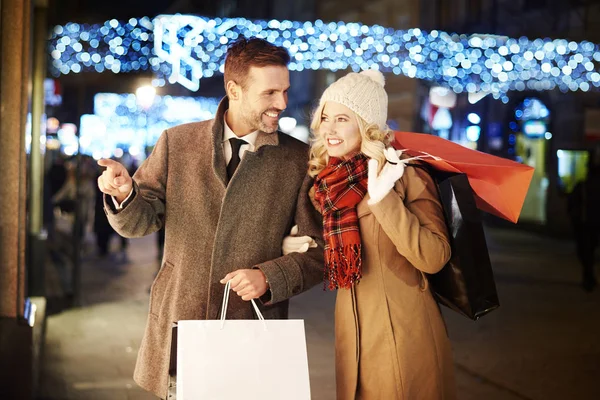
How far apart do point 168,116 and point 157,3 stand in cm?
3381

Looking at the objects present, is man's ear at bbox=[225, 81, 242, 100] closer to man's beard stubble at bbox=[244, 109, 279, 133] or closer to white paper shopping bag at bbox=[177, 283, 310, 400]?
man's beard stubble at bbox=[244, 109, 279, 133]

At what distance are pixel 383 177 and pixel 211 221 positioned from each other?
712 millimetres

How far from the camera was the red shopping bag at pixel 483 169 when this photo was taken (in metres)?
3.17

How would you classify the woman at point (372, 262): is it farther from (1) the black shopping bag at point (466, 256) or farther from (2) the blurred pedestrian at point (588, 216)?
(2) the blurred pedestrian at point (588, 216)

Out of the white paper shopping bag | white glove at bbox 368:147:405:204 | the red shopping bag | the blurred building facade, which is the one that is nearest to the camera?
the white paper shopping bag

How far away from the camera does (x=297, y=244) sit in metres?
3.31

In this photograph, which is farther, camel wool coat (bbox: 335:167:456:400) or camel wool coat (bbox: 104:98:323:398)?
camel wool coat (bbox: 104:98:323:398)

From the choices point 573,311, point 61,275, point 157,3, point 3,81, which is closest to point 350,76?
point 3,81

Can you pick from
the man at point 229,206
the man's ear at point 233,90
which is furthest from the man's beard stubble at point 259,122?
the man's ear at point 233,90

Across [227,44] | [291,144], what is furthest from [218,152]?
[227,44]

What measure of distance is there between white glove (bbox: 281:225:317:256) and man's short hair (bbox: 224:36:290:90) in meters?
0.61

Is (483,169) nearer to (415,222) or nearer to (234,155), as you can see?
(415,222)

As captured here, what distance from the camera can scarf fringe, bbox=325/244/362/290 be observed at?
10.1ft

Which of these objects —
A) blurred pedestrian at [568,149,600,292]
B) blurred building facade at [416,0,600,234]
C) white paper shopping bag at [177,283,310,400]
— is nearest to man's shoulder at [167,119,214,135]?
white paper shopping bag at [177,283,310,400]
